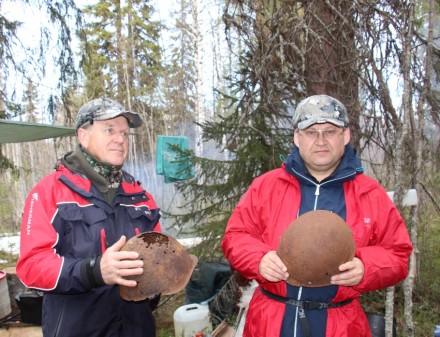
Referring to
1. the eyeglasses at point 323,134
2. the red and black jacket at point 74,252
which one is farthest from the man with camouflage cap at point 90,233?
the eyeglasses at point 323,134

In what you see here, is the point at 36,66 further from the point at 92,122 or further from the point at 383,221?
the point at 383,221

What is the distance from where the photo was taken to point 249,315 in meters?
2.31

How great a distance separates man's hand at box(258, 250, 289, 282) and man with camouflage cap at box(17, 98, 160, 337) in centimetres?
61

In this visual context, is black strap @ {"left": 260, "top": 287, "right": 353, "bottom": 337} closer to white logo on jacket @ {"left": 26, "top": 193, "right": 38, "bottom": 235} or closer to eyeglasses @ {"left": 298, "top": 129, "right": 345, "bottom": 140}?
eyeglasses @ {"left": 298, "top": 129, "right": 345, "bottom": 140}

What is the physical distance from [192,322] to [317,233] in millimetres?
3779

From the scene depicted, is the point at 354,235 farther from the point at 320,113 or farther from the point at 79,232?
the point at 79,232

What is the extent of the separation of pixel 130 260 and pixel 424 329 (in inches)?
187

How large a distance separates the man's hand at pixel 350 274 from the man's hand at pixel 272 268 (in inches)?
9.5

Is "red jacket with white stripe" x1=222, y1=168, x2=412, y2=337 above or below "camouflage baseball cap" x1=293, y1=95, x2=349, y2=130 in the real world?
below

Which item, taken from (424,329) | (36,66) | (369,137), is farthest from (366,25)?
(36,66)

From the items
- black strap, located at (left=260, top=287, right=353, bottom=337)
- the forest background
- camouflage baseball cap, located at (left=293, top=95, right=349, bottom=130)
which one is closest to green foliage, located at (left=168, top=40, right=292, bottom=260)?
the forest background

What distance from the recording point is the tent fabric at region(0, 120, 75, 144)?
4.87 metres

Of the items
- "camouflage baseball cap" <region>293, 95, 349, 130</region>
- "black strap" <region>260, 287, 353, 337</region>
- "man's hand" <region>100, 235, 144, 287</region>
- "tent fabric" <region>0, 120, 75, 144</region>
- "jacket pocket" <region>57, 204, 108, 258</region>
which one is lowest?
"black strap" <region>260, 287, 353, 337</region>

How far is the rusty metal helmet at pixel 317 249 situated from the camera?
6.18 ft
